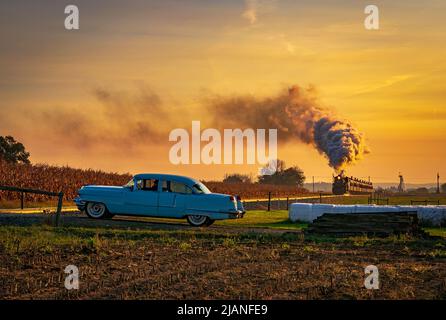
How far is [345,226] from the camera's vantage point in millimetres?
24109

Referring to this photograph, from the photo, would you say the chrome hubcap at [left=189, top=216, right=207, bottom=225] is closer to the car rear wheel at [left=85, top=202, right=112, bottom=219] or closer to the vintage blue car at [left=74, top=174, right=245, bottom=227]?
the vintage blue car at [left=74, top=174, right=245, bottom=227]

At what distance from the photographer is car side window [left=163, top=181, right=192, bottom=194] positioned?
25500 mm

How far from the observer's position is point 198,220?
84.3ft

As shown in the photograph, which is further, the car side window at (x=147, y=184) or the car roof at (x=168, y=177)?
the car side window at (x=147, y=184)

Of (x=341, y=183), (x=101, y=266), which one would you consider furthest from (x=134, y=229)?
(x=341, y=183)

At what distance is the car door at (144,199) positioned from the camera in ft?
84.3

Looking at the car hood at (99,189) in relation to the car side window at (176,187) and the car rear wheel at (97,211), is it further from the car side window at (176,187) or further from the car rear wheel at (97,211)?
the car side window at (176,187)

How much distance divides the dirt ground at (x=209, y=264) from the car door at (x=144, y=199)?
8.68ft

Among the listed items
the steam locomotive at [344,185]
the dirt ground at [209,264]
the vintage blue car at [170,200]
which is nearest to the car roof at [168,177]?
the vintage blue car at [170,200]

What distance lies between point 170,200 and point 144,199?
3.30 feet

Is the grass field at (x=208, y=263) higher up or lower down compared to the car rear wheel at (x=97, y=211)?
lower down

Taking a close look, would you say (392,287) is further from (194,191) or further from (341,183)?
(341,183)

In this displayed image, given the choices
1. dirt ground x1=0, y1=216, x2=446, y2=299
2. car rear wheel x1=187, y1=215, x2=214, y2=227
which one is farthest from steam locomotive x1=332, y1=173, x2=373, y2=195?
dirt ground x1=0, y1=216, x2=446, y2=299

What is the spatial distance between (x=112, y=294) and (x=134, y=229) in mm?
12233
